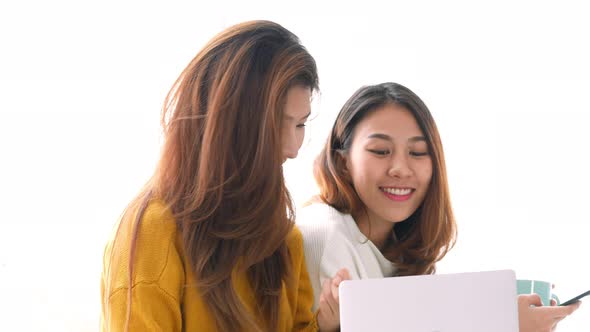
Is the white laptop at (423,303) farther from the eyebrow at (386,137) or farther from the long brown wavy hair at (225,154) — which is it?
the eyebrow at (386,137)

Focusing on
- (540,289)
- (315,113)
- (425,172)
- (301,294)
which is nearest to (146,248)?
(301,294)

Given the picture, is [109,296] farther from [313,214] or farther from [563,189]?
[563,189]

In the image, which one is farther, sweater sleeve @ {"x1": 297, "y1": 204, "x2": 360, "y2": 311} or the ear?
the ear

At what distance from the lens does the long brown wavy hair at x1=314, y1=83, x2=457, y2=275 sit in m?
1.57

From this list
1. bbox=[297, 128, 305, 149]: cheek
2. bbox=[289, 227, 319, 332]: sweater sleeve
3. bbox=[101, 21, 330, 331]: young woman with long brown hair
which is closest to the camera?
bbox=[101, 21, 330, 331]: young woman with long brown hair

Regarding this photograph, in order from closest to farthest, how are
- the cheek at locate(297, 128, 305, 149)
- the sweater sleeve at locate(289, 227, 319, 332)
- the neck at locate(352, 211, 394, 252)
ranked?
the cheek at locate(297, 128, 305, 149) → the sweater sleeve at locate(289, 227, 319, 332) → the neck at locate(352, 211, 394, 252)

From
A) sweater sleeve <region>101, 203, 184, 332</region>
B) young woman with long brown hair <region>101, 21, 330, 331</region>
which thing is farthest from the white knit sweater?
sweater sleeve <region>101, 203, 184, 332</region>

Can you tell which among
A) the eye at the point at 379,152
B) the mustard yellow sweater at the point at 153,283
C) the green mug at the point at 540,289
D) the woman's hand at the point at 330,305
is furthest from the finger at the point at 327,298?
the green mug at the point at 540,289

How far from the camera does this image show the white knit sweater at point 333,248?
4.89ft

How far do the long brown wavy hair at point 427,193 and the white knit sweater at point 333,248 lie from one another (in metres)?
0.05

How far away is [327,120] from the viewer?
6.79 ft

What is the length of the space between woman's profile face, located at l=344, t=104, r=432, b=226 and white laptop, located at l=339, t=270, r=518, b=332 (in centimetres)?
48

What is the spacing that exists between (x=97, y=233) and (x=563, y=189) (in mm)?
1494

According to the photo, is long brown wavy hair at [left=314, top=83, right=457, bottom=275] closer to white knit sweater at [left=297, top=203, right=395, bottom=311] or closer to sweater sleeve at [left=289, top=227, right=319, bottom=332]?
white knit sweater at [left=297, top=203, right=395, bottom=311]
